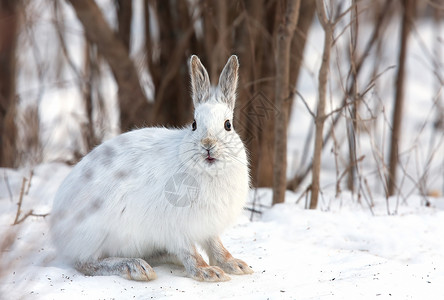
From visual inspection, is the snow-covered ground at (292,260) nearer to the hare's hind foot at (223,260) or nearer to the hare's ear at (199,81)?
the hare's hind foot at (223,260)

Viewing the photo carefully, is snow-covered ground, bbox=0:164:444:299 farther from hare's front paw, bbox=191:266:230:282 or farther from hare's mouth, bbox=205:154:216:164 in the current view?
hare's mouth, bbox=205:154:216:164

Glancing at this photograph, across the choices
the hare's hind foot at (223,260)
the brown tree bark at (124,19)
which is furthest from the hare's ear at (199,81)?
the brown tree bark at (124,19)

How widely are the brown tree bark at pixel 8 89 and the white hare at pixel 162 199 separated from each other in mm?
2581

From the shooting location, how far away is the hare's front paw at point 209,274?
10.2ft

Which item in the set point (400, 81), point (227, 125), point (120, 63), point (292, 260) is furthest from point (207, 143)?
point (400, 81)

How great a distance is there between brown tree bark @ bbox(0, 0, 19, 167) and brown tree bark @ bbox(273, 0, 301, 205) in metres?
2.33

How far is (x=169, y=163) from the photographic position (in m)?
3.18

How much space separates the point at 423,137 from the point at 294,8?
5375 millimetres

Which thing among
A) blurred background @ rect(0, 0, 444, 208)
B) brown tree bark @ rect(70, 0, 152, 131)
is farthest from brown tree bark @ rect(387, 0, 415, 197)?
brown tree bark @ rect(70, 0, 152, 131)

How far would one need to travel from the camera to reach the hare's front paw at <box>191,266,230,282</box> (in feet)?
10.2

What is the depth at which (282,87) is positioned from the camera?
448 cm

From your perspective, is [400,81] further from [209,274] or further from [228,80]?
[209,274]

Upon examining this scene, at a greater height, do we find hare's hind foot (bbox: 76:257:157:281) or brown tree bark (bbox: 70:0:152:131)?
brown tree bark (bbox: 70:0:152:131)

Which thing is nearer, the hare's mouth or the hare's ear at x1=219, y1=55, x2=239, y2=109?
the hare's mouth
